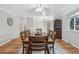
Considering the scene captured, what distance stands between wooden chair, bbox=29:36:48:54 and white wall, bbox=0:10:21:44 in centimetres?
266

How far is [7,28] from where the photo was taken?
6098 mm

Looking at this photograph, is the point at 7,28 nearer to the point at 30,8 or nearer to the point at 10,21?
the point at 10,21

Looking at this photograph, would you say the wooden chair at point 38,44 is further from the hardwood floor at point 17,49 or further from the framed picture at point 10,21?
the framed picture at point 10,21

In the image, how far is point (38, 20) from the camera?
5078 millimetres

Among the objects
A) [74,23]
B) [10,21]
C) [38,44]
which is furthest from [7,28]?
[38,44]

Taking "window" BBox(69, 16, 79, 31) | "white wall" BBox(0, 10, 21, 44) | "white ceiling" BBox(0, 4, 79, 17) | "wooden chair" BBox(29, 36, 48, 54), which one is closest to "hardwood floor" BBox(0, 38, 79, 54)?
"white wall" BBox(0, 10, 21, 44)

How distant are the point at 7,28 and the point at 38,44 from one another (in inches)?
142

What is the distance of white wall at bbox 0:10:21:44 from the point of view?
545 centimetres

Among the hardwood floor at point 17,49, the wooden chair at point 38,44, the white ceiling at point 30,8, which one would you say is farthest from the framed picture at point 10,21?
the wooden chair at point 38,44

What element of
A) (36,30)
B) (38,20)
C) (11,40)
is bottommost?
(11,40)
